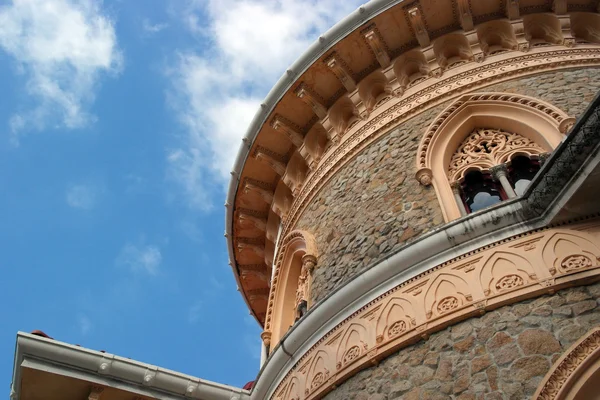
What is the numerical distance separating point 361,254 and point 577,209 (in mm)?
2035

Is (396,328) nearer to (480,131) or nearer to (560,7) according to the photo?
(480,131)

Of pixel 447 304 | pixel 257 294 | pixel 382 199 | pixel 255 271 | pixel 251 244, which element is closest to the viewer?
pixel 447 304

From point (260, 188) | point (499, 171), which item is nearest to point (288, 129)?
point (260, 188)

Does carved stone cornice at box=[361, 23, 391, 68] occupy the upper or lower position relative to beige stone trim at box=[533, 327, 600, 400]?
upper

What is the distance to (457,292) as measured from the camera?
190 inches

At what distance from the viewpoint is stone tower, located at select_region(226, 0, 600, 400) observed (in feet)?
14.5

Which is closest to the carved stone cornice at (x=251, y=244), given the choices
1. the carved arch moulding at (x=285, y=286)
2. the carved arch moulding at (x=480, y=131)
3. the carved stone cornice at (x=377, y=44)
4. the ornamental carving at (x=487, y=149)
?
the carved arch moulding at (x=285, y=286)

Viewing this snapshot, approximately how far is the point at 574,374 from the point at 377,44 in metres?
5.53

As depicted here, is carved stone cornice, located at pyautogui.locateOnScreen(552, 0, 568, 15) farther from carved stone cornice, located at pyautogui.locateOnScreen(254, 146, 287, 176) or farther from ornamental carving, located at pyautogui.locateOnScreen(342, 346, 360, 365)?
ornamental carving, located at pyautogui.locateOnScreen(342, 346, 360, 365)

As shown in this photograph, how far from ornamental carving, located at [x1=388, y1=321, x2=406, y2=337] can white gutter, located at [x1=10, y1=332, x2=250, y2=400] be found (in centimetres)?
341

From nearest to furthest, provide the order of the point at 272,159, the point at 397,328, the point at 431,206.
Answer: the point at 397,328
the point at 431,206
the point at 272,159

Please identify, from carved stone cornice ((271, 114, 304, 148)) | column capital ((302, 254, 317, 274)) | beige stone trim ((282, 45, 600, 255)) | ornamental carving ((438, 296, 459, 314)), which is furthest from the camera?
carved stone cornice ((271, 114, 304, 148))

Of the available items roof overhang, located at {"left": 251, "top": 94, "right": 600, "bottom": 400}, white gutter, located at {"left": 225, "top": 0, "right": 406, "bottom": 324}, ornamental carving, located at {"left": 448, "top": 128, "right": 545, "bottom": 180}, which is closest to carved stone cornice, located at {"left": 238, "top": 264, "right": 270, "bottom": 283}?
white gutter, located at {"left": 225, "top": 0, "right": 406, "bottom": 324}

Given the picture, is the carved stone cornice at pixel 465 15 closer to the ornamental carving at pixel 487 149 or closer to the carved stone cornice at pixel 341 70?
the carved stone cornice at pixel 341 70
